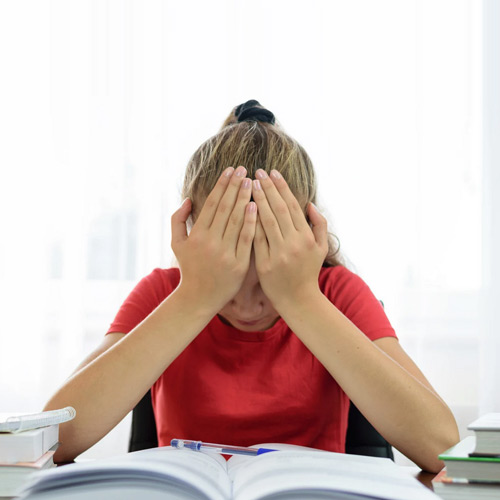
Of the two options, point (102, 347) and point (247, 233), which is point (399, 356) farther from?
point (102, 347)

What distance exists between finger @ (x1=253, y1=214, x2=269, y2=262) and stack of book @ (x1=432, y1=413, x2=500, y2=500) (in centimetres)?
45

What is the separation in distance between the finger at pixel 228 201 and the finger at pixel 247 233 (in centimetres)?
1

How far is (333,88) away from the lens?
6.89 feet

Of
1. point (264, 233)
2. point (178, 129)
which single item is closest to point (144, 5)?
point (178, 129)

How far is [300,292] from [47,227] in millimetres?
1378

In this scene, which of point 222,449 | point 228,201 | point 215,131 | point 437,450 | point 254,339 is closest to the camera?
point 222,449

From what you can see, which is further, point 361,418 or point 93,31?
point 93,31

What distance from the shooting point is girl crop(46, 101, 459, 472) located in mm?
870

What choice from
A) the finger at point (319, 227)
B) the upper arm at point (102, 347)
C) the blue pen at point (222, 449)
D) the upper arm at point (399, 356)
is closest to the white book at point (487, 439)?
the blue pen at point (222, 449)

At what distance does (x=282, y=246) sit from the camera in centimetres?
96

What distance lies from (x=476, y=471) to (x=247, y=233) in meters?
0.50

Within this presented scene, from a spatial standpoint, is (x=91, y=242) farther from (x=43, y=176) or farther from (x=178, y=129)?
(x=178, y=129)

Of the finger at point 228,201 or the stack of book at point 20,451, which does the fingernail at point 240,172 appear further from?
the stack of book at point 20,451

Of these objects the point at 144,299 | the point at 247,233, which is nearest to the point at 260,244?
the point at 247,233
